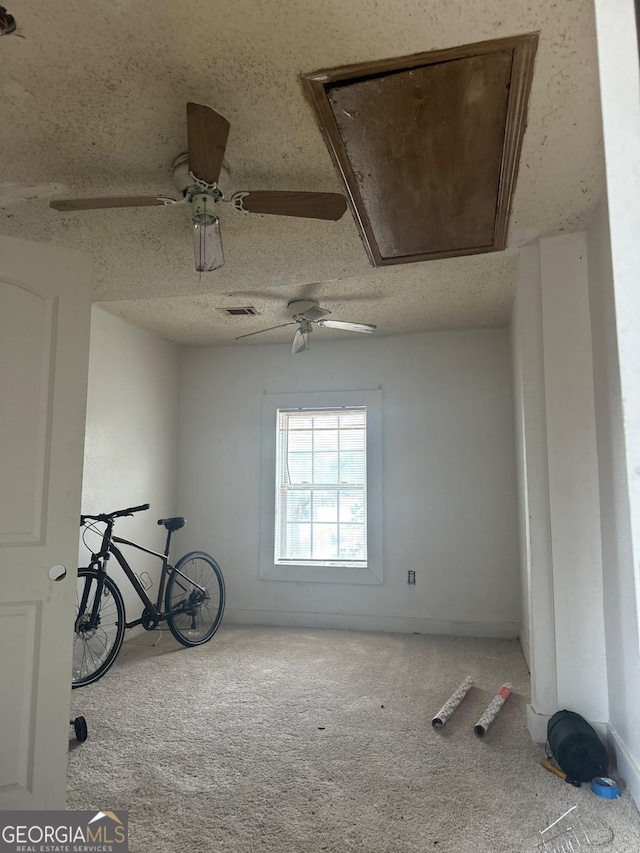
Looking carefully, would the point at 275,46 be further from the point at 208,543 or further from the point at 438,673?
the point at 208,543

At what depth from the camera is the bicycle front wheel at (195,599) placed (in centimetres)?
411

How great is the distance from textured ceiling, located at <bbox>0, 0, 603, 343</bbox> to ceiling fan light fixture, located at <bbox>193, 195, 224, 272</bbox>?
0.19 meters

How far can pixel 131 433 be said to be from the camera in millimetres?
4387

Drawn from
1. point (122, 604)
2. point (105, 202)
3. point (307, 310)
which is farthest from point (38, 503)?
point (307, 310)

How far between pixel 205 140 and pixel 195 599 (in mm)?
3457

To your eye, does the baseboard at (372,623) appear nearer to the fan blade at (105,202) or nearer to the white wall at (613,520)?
the white wall at (613,520)

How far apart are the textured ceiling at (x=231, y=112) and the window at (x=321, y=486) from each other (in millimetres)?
2092

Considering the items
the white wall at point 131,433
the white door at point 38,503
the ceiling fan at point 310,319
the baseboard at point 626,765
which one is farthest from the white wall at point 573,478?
the white wall at point 131,433

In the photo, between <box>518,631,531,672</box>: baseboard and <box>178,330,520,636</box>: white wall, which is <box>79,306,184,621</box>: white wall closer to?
<box>178,330,520,636</box>: white wall

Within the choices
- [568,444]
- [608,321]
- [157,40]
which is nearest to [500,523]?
[568,444]

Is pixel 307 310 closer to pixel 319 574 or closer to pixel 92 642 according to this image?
pixel 319 574

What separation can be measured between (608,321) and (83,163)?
2.16 meters

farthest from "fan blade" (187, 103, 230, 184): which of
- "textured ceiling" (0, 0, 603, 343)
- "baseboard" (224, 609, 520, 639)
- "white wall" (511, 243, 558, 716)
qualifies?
"baseboard" (224, 609, 520, 639)

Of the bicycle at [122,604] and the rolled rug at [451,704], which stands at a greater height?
the bicycle at [122,604]
